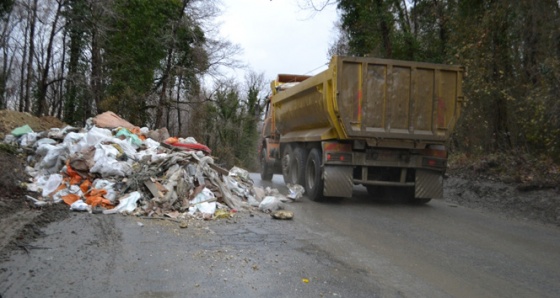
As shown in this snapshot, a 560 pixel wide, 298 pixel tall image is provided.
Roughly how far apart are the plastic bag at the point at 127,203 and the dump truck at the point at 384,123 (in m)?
3.75

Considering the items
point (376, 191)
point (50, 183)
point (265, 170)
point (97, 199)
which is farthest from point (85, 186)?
point (265, 170)

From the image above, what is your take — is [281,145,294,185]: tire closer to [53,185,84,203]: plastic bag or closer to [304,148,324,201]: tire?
[304,148,324,201]: tire

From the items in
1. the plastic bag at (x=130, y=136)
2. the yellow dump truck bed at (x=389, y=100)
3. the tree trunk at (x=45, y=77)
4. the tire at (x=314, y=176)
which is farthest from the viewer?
the tree trunk at (x=45, y=77)

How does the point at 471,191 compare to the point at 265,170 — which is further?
the point at 265,170

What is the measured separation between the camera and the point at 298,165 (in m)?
11.8

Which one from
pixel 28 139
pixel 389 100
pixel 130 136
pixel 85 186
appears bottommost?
pixel 85 186

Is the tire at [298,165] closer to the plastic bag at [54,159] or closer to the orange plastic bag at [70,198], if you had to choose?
the orange plastic bag at [70,198]

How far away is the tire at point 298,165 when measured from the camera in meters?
11.5

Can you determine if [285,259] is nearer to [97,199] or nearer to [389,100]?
[97,199]

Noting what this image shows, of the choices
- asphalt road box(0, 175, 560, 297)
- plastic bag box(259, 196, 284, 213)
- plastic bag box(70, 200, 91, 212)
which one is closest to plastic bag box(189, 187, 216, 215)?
asphalt road box(0, 175, 560, 297)

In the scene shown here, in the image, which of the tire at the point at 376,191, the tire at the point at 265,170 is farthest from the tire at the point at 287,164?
the tire at the point at 265,170

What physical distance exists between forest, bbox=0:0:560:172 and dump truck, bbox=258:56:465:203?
2626mm

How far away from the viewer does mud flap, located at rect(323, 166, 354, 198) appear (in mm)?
9875

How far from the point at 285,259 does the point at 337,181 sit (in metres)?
4.53
